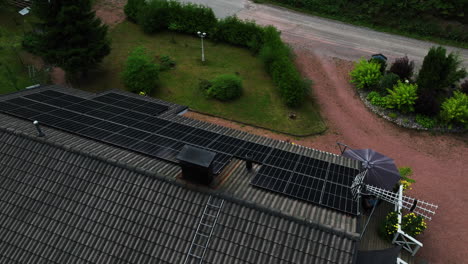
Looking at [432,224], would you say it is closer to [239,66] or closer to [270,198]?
[270,198]

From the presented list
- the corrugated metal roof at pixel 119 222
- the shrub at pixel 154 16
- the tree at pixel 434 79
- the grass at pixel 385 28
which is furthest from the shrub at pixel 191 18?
the corrugated metal roof at pixel 119 222

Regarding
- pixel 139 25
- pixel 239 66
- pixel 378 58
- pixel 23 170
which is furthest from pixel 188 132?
pixel 139 25

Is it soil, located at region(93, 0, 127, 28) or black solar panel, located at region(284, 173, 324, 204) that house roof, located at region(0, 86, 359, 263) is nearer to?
black solar panel, located at region(284, 173, 324, 204)

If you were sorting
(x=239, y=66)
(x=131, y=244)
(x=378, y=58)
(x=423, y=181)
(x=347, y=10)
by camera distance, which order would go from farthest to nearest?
(x=347, y=10), (x=239, y=66), (x=378, y=58), (x=423, y=181), (x=131, y=244)

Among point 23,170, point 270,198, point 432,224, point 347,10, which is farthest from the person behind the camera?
point 347,10

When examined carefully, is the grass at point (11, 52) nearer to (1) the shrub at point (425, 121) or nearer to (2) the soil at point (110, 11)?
(2) the soil at point (110, 11)

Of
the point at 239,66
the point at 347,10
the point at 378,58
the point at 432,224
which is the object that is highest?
the point at 347,10

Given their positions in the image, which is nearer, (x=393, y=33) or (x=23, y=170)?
(x=23, y=170)

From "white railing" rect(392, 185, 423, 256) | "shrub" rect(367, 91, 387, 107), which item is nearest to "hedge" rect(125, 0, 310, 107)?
"shrub" rect(367, 91, 387, 107)
